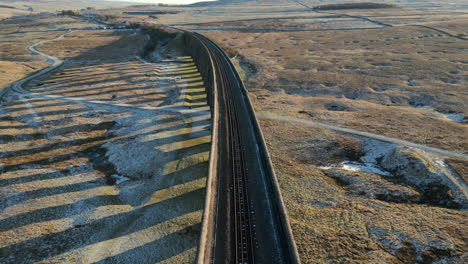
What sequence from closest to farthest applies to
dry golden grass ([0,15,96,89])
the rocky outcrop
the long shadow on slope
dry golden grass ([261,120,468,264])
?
dry golden grass ([261,120,468,264])
the long shadow on slope
the rocky outcrop
dry golden grass ([0,15,96,89])

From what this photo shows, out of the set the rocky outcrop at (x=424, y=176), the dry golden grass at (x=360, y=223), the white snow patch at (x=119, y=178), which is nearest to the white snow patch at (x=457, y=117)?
the rocky outcrop at (x=424, y=176)

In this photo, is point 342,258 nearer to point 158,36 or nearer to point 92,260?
point 92,260

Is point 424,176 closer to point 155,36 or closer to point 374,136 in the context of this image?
point 374,136

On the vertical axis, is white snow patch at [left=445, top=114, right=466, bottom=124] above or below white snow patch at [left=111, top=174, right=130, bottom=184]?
above

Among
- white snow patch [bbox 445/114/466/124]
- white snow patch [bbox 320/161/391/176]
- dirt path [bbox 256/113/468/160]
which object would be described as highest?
white snow patch [bbox 445/114/466/124]

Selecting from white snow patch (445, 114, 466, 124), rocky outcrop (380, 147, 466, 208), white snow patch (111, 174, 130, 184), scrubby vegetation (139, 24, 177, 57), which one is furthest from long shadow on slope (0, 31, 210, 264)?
scrubby vegetation (139, 24, 177, 57)

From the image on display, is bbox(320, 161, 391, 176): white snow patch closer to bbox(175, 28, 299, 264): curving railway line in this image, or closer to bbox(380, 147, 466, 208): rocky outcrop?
bbox(380, 147, 466, 208): rocky outcrop

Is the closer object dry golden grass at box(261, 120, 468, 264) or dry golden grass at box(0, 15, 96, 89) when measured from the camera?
dry golden grass at box(261, 120, 468, 264)

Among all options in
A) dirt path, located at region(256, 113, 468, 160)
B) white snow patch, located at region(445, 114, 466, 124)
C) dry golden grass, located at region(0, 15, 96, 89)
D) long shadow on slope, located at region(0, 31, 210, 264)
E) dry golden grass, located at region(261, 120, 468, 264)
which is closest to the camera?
dry golden grass, located at region(261, 120, 468, 264)

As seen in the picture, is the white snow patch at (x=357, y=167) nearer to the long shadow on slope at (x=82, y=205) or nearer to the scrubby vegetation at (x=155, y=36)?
the long shadow on slope at (x=82, y=205)
